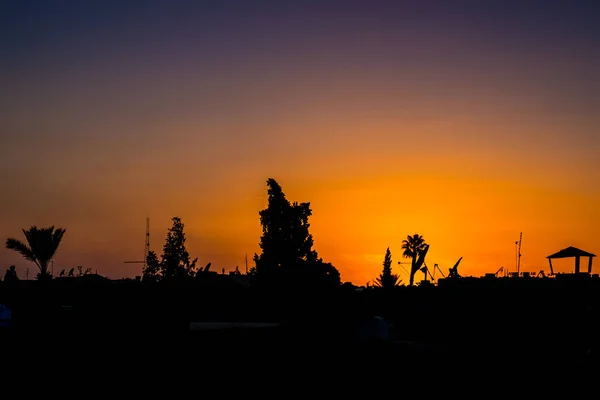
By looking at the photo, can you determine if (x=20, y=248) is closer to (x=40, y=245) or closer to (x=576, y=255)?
(x=40, y=245)

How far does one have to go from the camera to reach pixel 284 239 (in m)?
58.9

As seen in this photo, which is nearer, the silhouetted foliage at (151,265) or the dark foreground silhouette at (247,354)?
the dark foreground silhouette at (247,354)

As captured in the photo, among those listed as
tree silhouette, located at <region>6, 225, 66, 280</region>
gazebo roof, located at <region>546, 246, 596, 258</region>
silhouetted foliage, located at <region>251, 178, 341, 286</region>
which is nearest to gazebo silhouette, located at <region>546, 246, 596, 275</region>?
gazebo roof, located at <region>546, 246, 596, 258</region>

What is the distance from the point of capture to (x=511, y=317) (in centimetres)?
4350

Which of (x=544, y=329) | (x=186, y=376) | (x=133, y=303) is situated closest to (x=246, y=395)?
(x=186, y=376)

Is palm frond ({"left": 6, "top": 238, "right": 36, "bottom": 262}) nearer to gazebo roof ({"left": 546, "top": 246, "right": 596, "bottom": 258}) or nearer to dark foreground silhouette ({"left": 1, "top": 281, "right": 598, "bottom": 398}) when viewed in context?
dark foreground silhouette ({"left": 1, "top": 281, "right": 598, "bottom": 398})

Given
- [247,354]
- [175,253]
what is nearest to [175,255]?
[175,253]

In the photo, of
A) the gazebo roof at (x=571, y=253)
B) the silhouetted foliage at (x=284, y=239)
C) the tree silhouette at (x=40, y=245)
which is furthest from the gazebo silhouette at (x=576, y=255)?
the tree silhouette at (x=40, y=245)

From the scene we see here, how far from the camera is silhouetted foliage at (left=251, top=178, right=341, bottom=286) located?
57.8m

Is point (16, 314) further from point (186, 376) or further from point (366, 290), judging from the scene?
point (366, 290)

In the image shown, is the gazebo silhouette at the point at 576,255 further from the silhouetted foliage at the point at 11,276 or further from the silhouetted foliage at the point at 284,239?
the silhouetted foliage at the point at 11,276

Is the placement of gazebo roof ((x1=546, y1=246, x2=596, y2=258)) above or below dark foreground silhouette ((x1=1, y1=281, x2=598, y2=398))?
above

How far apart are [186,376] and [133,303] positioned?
4395mm

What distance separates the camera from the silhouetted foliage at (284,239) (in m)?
57.8
